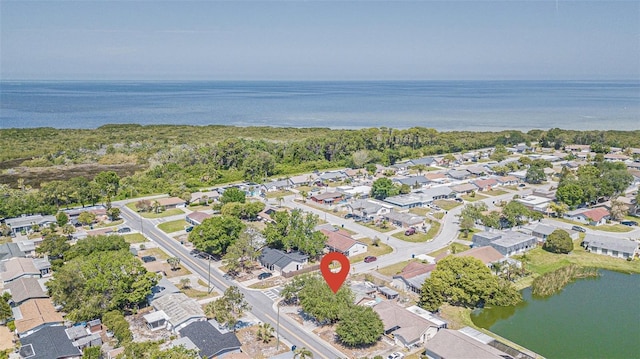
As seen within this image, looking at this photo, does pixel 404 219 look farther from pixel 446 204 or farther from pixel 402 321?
pixel 402 321

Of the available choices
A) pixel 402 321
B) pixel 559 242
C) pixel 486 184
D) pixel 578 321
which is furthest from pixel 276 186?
pixel 578 321

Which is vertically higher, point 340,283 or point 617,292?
point 340,283

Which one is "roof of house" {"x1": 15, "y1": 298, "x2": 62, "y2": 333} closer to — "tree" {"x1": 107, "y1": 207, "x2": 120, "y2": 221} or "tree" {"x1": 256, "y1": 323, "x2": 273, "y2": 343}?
"tree" {"x1": 256, "y1": 323, "x2": 273, "y2": 343}

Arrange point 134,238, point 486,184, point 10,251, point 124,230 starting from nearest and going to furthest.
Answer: point 10,251 → point 134,238 → point 124,230 → point 486,184

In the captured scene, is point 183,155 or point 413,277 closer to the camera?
point 413,277

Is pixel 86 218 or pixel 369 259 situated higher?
pixel 86 218

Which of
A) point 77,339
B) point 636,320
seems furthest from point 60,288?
point 636,320

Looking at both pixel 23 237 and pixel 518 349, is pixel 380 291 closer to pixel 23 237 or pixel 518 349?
pixel 518 349
